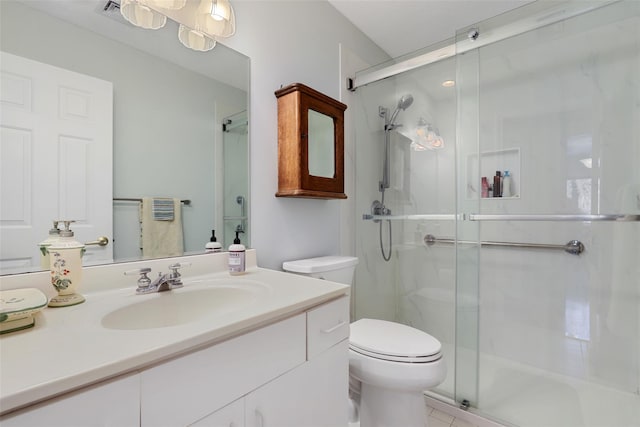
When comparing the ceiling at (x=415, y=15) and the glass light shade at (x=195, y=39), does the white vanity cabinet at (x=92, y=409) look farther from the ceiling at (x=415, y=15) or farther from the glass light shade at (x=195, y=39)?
the ceiling at (x=415, y=15)

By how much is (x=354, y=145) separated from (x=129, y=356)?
1.84m

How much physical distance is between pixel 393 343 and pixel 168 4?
64.8 inches

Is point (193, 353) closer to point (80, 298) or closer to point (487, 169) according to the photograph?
point (80, 298)

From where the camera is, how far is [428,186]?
2.15 m

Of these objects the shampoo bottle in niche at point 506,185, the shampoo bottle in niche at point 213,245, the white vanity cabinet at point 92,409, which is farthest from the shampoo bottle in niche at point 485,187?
the white vanity cabinet at point 92,409

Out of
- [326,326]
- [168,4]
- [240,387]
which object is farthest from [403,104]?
[240,387]

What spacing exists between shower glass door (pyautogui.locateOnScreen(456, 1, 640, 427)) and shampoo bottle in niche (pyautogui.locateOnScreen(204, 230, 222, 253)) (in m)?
1.35

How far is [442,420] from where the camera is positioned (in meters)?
1.60

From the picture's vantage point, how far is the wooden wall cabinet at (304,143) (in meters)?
1.45

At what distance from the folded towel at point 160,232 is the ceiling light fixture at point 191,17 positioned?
0.65 metres

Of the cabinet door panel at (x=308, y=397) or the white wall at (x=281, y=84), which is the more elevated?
the white wall at (x=281, y=84)

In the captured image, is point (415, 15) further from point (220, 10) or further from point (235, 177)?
point (235, 177)

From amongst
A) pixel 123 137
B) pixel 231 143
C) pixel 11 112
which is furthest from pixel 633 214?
pixel 11 112

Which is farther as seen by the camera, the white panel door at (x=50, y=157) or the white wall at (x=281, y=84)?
the white wall at (x=281, y=84)
